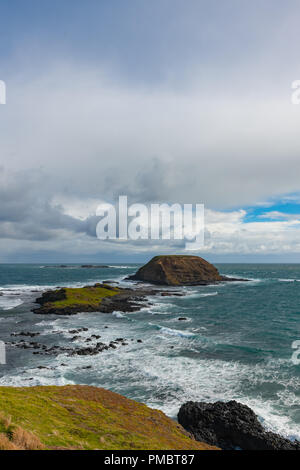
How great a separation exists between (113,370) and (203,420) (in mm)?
12372

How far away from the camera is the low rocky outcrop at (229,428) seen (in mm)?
16672

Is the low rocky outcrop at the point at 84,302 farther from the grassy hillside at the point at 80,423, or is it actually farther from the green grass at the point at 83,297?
the grassy hillside at the point at 80,423

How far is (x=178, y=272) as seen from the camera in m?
127

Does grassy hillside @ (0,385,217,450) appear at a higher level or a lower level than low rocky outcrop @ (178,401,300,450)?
higher

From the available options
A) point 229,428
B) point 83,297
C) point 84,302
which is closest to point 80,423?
point 229,428

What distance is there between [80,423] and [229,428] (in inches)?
386

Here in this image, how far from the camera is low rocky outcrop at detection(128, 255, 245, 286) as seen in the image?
12314 cm

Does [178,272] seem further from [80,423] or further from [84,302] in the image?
[80,423]

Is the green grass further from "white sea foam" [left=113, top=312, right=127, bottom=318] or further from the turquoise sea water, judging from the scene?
"white sea foam" [left=113, top=312, right=127, bottom=318]

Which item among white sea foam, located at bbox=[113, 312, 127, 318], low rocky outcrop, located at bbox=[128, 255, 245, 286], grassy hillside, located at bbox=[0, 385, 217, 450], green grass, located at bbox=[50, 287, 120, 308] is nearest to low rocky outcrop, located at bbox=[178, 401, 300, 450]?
grassy hillside, located at bbox=[0, 385, 217, 450]

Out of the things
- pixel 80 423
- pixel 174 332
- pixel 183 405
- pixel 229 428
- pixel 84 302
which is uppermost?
pixel 80 423

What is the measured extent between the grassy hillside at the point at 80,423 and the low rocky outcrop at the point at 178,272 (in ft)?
337

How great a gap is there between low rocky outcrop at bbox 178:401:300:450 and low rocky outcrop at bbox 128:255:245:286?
331 feet
